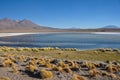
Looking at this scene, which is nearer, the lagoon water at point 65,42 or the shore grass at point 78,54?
the shore grass at point 78,54

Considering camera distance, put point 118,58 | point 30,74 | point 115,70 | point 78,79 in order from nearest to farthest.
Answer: point 78,79, point 30,74, point 115,70, point 118,58

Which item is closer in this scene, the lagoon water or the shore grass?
the shore grass

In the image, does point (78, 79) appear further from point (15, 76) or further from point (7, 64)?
point (7, 64)

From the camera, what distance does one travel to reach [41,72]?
1341 centimetres

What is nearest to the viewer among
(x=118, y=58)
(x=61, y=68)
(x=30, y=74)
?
(x=30, y=74)

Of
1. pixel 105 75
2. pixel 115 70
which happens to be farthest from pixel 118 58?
pixel 105 75

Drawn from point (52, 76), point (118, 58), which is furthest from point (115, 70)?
point (118, 58)

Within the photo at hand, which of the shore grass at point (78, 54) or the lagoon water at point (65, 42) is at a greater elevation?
the shore grass at point (78, 54)

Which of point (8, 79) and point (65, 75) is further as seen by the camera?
point (65, 75)

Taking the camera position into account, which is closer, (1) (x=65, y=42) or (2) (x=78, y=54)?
(2) (x=78, y=54)

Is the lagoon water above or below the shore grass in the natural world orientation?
below

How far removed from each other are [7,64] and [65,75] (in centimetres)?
411

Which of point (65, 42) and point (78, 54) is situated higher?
point (78, 54)

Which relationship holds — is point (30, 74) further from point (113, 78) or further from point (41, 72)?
point (113, 78)
